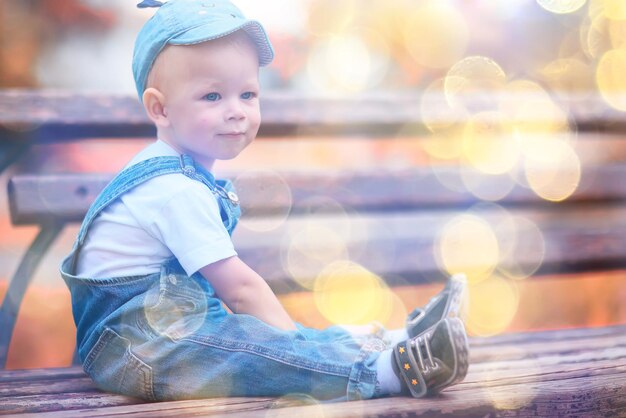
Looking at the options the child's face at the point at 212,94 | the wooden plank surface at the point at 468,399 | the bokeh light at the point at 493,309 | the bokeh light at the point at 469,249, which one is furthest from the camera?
the bokeh light at the point at 493,309

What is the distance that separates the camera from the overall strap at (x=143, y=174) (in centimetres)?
139

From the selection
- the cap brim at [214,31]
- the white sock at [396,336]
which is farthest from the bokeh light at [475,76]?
the cap brim at [214,31]

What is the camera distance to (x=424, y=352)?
1.32 meters

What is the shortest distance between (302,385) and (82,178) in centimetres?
108

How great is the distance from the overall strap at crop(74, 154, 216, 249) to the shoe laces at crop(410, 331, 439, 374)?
52cm

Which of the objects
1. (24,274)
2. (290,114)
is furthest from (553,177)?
(24,274)

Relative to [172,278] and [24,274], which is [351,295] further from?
[172,278]

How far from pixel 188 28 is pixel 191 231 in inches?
15.4

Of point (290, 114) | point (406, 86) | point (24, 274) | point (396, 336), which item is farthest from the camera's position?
point (406, 86)

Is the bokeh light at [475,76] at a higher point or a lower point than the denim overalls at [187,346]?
higher

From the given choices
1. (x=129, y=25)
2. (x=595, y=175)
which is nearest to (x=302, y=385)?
(x=595, y=175)

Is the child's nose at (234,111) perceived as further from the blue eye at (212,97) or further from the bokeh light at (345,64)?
the bokeh light at (345,64)

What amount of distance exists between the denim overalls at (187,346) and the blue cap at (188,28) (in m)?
0.21

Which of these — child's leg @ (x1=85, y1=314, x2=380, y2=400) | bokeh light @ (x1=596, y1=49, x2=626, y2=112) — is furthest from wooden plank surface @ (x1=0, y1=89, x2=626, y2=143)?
bokeh light @ (x1=596, y1=49, x2=626, y2=112)
